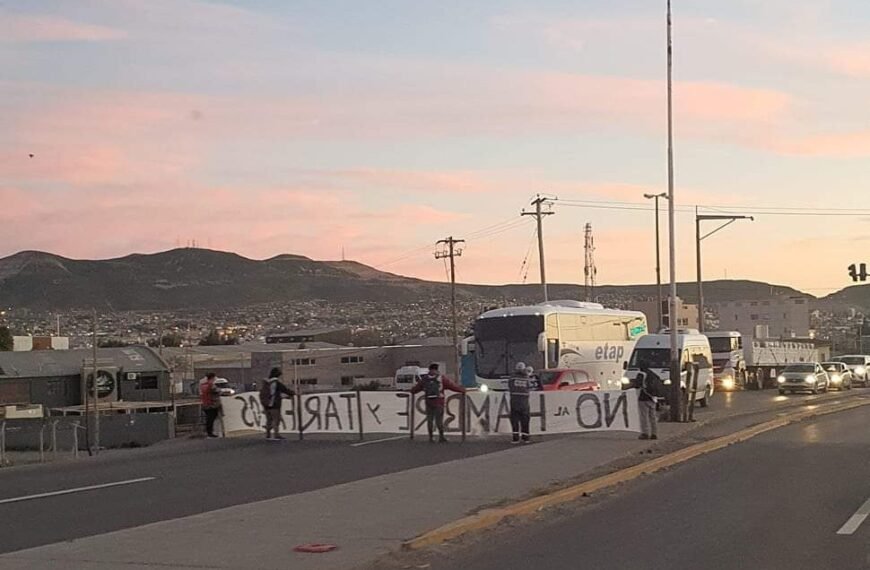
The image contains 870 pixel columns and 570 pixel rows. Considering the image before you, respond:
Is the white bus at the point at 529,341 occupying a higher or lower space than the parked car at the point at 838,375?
higher

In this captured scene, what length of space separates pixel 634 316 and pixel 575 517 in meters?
33.0

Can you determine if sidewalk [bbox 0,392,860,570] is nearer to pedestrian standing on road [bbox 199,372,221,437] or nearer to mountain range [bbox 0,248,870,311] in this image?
pedestrian standing on road [bbox 199,372,221,437]

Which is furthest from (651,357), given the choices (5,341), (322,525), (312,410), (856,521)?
(5,341)

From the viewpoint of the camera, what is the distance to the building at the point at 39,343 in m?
80.6

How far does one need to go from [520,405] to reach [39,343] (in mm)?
69922

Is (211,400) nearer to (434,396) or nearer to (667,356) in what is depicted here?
(434,396)

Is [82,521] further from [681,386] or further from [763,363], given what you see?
[763,363]

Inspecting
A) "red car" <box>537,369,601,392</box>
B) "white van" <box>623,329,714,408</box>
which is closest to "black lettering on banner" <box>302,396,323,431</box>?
"red car" <box>537,369,601,392</box>

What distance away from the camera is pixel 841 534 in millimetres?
11914

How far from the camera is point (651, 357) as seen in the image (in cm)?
3969

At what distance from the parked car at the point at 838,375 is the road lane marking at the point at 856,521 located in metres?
44.2

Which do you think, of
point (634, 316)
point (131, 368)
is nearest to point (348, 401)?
point (634, 316)

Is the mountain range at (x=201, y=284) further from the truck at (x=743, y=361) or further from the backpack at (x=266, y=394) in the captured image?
the backpack at (x=266, y=394)

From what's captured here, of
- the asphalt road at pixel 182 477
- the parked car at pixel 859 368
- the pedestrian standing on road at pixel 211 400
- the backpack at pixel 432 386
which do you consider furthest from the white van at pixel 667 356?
the parked car at pixel 859 368
